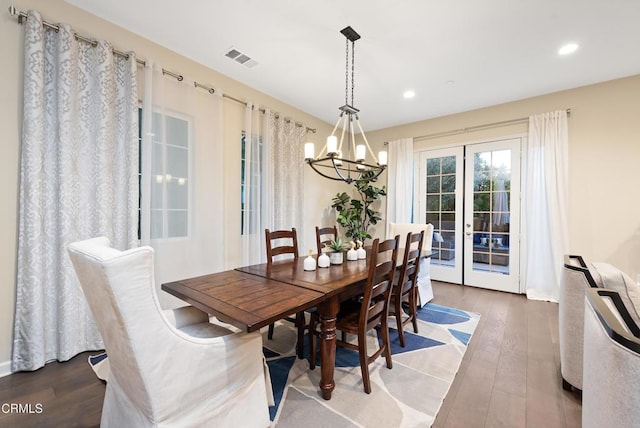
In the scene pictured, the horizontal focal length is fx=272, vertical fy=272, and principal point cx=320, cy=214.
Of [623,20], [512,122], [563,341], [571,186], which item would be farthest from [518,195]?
[563,341]

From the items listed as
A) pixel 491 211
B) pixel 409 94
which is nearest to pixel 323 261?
pixel 409 94

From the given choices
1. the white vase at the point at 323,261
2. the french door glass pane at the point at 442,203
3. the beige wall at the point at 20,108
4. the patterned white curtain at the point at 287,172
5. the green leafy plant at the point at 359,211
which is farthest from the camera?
the green leafy plant at the point at 359,211

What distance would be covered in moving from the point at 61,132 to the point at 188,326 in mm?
1795

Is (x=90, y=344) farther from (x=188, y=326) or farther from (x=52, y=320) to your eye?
(x=188, y=326)

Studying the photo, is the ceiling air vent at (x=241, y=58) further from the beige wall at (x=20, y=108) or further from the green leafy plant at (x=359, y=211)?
the green leafy plant at (x=359, y=211)

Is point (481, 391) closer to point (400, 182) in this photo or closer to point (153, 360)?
point (153, 360)

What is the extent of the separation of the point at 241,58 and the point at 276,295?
8.64ft

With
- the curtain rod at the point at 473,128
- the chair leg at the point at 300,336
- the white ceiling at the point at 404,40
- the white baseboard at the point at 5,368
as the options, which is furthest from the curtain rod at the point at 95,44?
the curtain rod at the point at 473,128

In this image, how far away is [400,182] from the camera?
4.96 metres

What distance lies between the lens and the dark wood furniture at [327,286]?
1711mm

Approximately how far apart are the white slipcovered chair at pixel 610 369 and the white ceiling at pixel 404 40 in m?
2.34

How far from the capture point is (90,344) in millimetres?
2285

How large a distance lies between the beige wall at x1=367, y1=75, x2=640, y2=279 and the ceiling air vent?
12.8 ft

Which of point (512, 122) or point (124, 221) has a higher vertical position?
point (512, 122)
